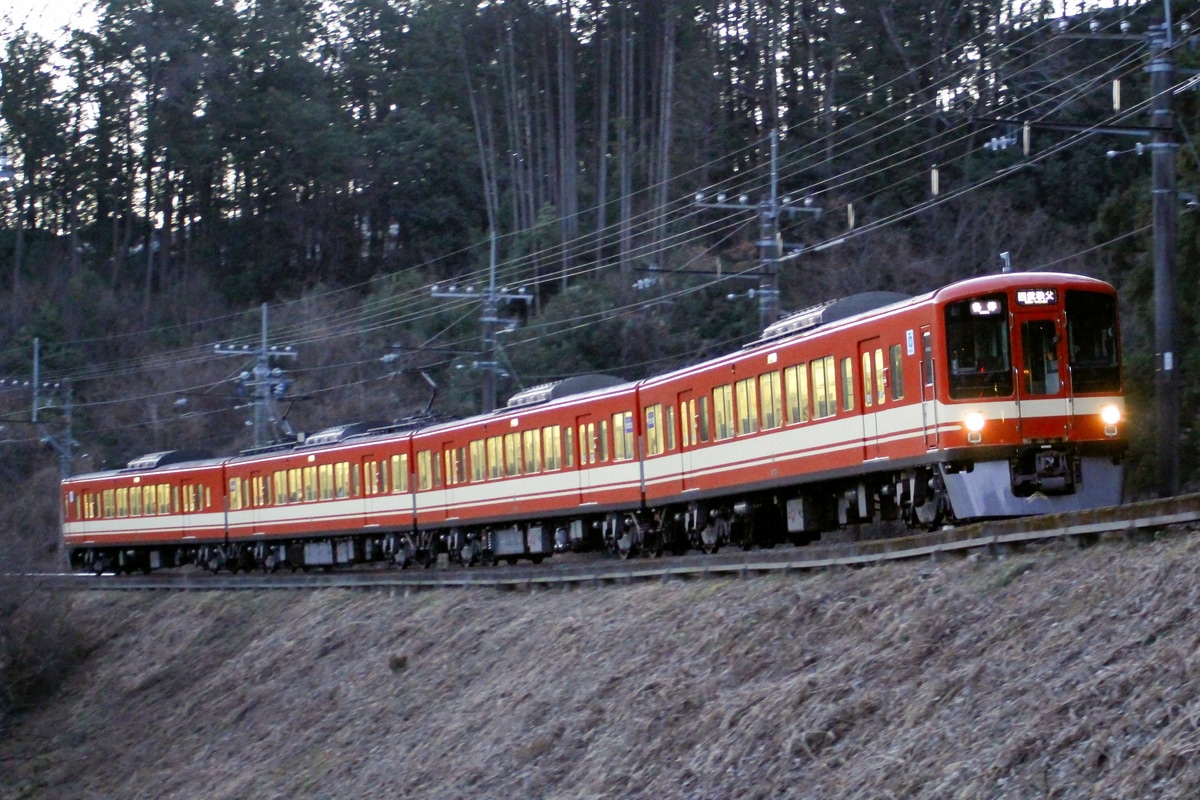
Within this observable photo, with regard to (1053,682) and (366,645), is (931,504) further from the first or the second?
(366,645)

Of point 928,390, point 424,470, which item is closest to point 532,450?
point 424,470

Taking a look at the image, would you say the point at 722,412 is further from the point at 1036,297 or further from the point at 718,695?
the point at 718,695

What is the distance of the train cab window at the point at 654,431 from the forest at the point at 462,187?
36.7ft

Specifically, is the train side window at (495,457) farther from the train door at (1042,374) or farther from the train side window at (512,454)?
the train door at (1042,374)

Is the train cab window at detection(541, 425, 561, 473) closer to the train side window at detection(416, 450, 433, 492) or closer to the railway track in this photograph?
the railway track

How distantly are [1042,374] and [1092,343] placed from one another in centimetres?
71

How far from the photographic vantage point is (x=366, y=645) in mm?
22219

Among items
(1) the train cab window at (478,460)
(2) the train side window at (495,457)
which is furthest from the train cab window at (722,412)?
(1) the train cab window at (478,460)

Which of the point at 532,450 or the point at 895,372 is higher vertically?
the point at 895,372

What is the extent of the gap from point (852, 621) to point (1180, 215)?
12.4 meters

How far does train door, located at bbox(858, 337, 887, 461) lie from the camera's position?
16.5 meters

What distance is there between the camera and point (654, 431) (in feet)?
71.3

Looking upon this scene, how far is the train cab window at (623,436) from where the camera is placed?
2230 centimetres

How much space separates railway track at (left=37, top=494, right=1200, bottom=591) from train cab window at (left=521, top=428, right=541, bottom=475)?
2.17m
